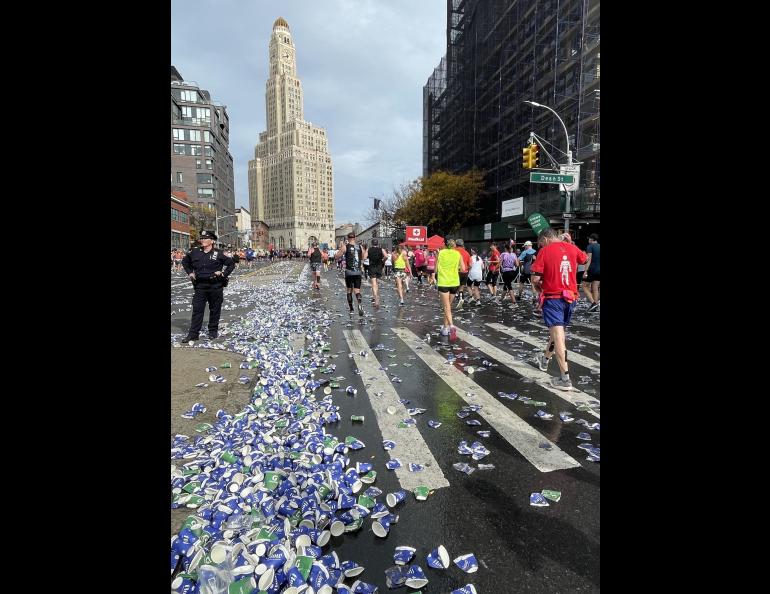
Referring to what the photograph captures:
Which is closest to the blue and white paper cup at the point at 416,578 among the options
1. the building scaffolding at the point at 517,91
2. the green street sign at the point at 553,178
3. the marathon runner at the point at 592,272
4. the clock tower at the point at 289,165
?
the marathon runner at the point at 592,272

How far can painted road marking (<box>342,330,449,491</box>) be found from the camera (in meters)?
3.29

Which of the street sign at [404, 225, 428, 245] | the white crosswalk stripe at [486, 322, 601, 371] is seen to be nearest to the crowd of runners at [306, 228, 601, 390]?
the white crosswalk stripe at [486, 322, 601, 371]

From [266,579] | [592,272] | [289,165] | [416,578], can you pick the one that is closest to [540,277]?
[416,578]

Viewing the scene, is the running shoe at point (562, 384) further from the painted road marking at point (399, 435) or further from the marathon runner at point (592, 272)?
the marathon runner at point (592, 272)

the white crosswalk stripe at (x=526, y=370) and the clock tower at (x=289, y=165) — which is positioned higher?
the clock tower at (x=289, y=165)

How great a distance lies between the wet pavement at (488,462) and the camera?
238 centimetres

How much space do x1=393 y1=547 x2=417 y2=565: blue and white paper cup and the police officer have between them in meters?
6.98

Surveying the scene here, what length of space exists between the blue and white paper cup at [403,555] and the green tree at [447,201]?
151ft

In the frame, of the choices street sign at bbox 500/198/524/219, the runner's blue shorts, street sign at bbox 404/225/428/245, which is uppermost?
street sign at bbox 500/198/524/219

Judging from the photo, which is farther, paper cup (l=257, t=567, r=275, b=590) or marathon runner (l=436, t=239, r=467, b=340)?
marathon runner (l=436, t=239, r=467, b=340)

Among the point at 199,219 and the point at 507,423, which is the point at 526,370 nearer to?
the point at 507,423

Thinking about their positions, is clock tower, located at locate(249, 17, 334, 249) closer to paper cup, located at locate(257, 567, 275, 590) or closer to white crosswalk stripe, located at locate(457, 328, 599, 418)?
white crosswalk stripe, located at locate(457, 328, 599, 418)
